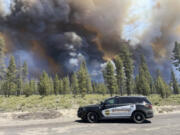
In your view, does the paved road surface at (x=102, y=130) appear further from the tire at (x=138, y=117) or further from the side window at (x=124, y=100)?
the side window at (x=124, y=100)

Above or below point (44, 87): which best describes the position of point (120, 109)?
below

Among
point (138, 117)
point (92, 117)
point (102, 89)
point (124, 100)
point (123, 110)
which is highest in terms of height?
point (102, 89)

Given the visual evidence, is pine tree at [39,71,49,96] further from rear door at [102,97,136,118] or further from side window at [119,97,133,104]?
side window at [119,97,133,104]

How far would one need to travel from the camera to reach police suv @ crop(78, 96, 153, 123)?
9766mm

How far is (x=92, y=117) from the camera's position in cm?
1027

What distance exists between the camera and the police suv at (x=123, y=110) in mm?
9766

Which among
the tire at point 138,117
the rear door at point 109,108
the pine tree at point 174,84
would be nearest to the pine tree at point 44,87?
the rear door at point 109,108

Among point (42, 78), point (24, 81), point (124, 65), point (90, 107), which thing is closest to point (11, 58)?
point (42, 78)

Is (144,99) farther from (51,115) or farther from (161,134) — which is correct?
(51,115)

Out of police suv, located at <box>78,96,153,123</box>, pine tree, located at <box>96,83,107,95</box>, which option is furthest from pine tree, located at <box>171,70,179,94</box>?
police suv, located at <box>78,96,153,123</box>

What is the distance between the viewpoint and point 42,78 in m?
52.7

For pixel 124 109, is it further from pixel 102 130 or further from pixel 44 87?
pixel 44 87

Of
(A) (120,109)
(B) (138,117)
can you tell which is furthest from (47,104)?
(B) (138,117)

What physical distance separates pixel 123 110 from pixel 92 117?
2.46 meters
